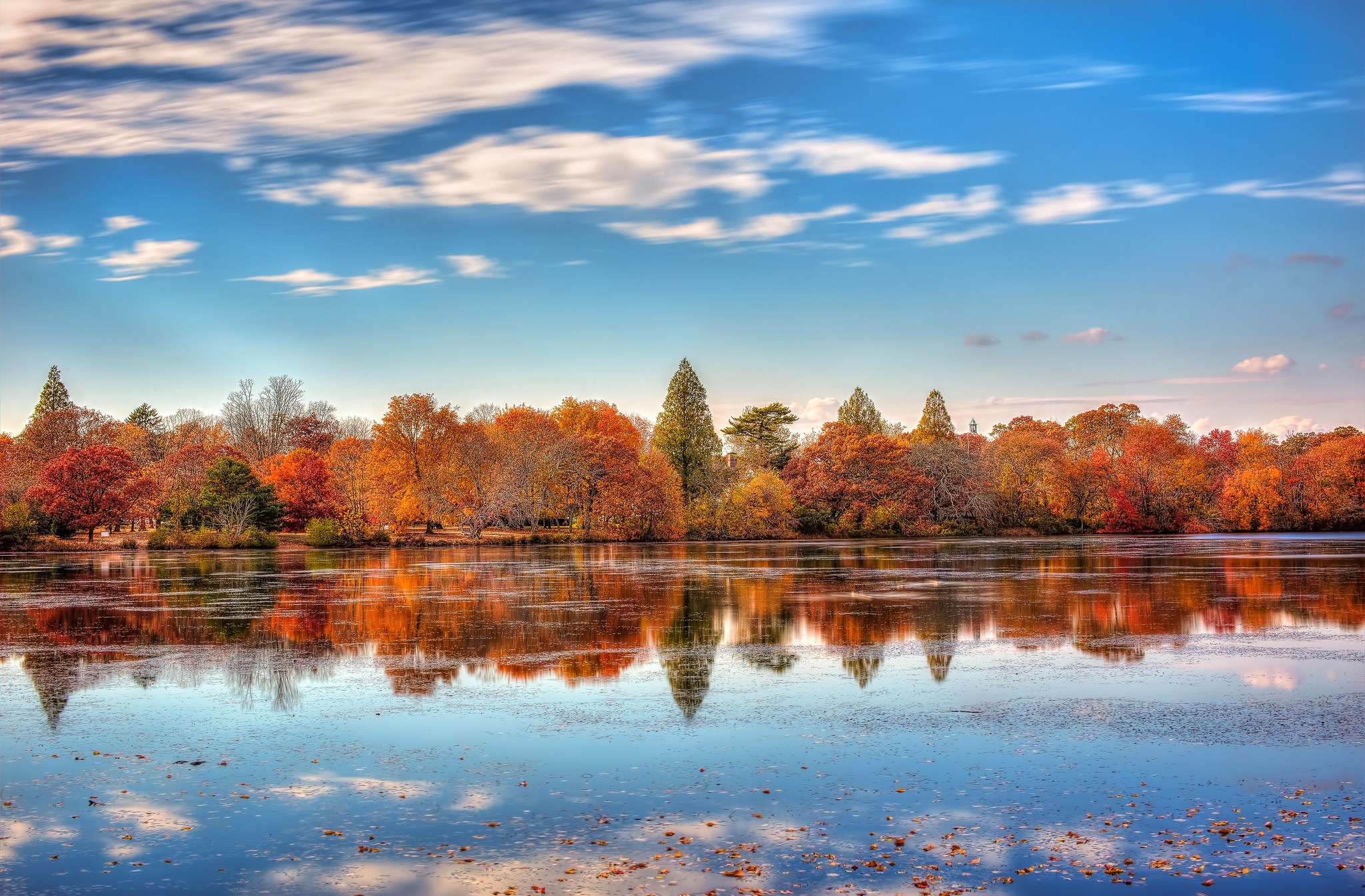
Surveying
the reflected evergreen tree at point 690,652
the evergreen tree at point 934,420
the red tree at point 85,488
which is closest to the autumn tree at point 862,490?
the evergreen tree at point 934,420

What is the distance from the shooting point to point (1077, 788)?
866cm

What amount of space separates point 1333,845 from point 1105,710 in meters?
4.45

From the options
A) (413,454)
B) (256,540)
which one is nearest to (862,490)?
(413,454)

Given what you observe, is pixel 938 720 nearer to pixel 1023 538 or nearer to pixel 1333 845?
pixel 1333 845

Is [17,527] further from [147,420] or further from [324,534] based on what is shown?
[147,420]

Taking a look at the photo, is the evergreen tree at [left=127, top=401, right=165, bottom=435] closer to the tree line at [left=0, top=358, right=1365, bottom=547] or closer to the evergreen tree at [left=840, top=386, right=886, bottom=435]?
the tree line at [left=0, top=358, right=1365, bottom=547]

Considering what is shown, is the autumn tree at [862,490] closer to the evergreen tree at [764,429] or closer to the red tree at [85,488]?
the evergreen tree at [764,429]

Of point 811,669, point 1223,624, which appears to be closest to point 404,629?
point 811,669

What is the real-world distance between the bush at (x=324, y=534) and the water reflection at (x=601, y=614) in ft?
65.6

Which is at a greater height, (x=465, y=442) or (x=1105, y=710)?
(x=465, y=442)

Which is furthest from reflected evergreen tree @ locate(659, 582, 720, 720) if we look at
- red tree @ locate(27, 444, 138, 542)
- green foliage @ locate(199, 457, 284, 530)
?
red tree @ locate(27, 444, 138, 542)

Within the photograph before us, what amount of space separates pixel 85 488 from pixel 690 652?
169 ft

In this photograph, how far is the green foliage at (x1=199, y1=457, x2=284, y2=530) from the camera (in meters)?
57.9

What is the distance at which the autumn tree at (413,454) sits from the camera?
67.1 metres
